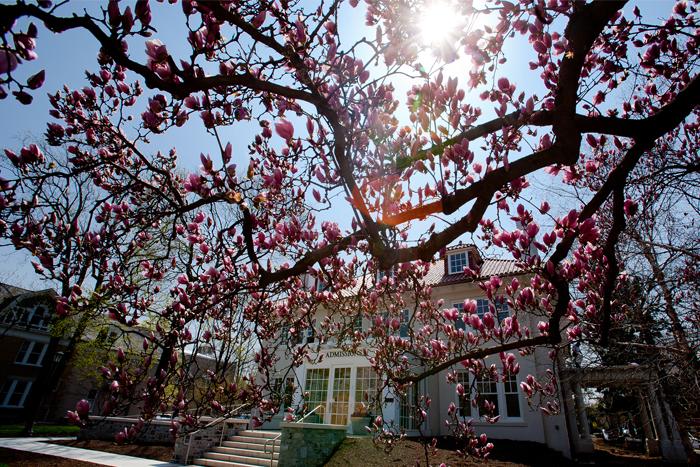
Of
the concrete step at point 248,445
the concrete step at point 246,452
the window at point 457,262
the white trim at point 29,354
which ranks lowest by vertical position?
the concrete step at point 246,452

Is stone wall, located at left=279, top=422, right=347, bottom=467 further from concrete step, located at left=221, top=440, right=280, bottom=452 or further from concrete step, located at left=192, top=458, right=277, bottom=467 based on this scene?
concrete step, located at left=221, top=440, right=280, bottom=452

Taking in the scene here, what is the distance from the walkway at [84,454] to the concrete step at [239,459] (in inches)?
39.2

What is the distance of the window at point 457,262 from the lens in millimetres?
14891

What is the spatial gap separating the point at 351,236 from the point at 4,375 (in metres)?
29.0

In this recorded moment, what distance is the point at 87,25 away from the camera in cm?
192

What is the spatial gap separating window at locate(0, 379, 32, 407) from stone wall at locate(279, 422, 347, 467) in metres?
23.3

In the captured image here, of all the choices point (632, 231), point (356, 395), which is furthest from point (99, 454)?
point (632, 231)

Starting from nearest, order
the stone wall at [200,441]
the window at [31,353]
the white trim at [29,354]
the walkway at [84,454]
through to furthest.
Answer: the walkway at [84,454], the stone wall at [200,441], the white trim at [29,354], the window at [31,353]

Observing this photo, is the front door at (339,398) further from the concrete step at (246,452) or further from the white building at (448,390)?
the concrete step at (246,452)

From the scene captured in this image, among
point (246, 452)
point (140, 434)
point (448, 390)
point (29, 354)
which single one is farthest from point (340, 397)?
point (29, 354)

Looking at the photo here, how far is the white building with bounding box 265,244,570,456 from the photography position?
10773 mm

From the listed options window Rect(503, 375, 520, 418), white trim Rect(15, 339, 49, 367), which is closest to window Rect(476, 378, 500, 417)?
window Rect(503, 375, 520, 418)

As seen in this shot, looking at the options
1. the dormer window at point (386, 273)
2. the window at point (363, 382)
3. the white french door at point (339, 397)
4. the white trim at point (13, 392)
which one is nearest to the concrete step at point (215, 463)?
the window at point (363, 382)

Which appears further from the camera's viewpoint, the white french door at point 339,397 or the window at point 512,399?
the white french door at point 339,397
